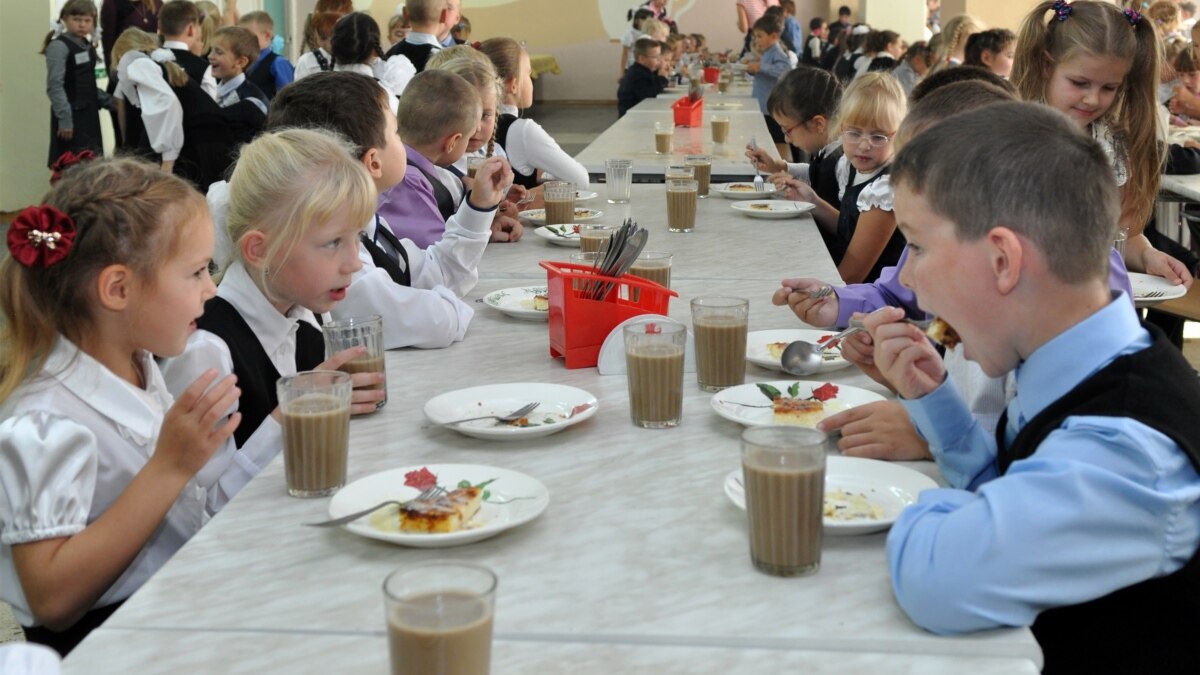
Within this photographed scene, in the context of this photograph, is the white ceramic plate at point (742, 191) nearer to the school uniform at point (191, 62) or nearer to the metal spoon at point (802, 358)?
the metal spoon at point (802, 358)

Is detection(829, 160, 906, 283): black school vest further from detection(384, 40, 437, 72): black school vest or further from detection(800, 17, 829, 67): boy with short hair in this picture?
detection(800, 17, 829, 67): boy with short hair

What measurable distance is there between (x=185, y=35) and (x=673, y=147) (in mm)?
3149

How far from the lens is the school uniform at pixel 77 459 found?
4.90 feet

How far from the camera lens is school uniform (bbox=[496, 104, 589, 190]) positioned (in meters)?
4.48

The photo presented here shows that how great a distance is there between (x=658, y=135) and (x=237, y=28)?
3386mm

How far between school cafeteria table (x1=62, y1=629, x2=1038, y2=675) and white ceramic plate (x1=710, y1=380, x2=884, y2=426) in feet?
2.10

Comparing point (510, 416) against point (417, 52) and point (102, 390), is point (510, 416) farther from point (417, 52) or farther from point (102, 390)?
point (417, 52)

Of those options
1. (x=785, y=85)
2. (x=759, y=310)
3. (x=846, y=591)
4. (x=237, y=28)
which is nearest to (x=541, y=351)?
(x=759, y=310)

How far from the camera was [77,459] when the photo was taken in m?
1.52

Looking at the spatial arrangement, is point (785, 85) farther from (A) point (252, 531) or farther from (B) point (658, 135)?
(A) point (252, 531)

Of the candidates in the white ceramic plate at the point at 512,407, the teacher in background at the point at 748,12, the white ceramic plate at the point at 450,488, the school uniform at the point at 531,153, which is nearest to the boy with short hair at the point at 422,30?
the school uniform at the point at 531,153

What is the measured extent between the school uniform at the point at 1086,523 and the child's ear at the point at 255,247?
125cm

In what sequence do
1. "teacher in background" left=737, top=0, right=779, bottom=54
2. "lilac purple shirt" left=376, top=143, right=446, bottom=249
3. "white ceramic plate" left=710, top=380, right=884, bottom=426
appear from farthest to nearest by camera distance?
"teacher in background" left=737, top=0, right=779, bottom=54 → "lilac purple shirt" left=376, top=143, right=446, bottom=249 → "white ceramic plate" left=710, top=380, right=884, bottom=426

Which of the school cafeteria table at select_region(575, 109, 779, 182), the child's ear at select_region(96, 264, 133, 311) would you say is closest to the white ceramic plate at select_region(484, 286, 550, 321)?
the child's ear at select_region(96, 264, 133, 311)
